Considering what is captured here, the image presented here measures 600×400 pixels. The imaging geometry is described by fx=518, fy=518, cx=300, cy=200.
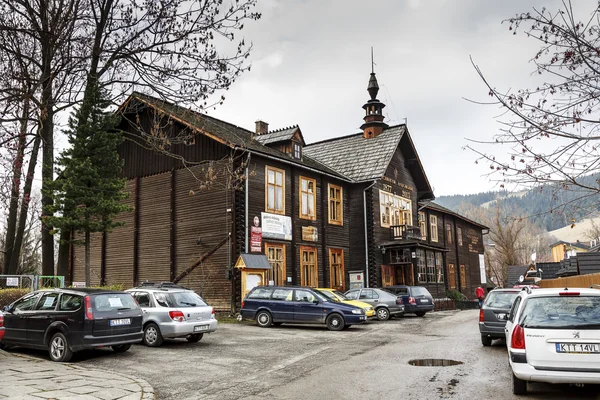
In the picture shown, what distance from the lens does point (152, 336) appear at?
45.8 ft

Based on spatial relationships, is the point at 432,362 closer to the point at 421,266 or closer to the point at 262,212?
the point at 262,212

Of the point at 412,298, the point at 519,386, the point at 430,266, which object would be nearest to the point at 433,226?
the point at 430,266

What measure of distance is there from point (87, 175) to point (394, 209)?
834 inches

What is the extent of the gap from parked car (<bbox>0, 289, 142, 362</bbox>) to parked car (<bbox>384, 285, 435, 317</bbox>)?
15500mm

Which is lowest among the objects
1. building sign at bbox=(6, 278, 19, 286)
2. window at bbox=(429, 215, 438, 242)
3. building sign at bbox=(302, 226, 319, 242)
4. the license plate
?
the license plate

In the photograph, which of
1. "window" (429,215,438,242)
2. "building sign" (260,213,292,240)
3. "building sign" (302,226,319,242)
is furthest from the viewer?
"window" (429,215,438,242)

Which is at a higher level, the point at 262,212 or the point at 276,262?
the point at 262,212

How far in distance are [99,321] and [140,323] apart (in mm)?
1179

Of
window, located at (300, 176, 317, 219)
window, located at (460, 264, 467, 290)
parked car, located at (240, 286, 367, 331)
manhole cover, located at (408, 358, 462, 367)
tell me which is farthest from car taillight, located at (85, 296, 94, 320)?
window, located at (460, 264, 467, 290)

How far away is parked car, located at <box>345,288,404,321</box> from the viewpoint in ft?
77.4

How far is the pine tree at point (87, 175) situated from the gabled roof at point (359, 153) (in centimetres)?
1668

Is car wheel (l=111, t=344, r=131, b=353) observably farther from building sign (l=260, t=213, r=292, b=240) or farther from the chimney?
the chimney

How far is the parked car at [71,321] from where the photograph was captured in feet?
37.4

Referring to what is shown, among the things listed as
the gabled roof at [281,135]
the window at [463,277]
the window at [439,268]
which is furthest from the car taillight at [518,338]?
the window at [463,277]
